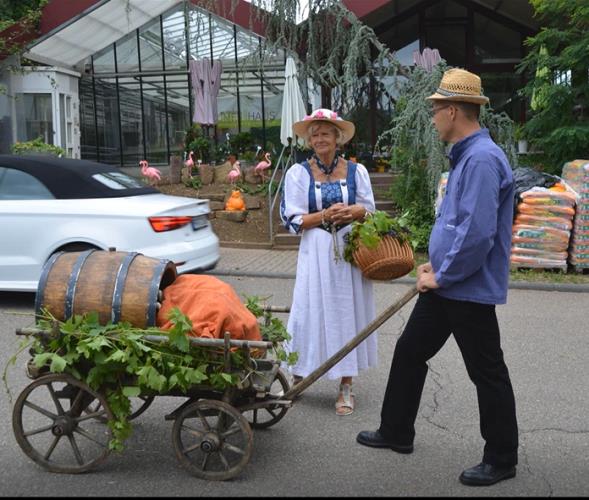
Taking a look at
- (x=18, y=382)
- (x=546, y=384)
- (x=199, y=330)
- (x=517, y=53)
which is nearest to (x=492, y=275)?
(x=199, y=330)

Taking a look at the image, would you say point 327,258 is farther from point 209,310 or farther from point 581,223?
point 581,223

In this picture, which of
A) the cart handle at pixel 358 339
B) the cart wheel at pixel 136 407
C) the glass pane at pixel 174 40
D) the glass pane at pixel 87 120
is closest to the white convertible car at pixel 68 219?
the cart wheel at pixel 136 407

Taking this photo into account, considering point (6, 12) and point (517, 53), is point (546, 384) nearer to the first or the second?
point (517, 53)

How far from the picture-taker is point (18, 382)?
18.1 ft

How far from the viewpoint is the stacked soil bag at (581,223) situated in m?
9.90

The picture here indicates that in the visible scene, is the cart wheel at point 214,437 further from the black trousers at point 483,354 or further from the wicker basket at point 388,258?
the wicker basket at point 388,258

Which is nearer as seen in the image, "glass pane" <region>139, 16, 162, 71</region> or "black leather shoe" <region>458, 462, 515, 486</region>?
"black leather shoe" <region>458, 462, 515, 486</region>

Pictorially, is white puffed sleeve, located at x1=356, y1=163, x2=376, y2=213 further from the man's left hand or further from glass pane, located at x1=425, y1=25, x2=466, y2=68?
glass pane, located at x1=425, y1=25, x2=466, y2=68

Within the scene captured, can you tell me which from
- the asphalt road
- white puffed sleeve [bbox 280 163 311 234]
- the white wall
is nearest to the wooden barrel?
the asphalt road

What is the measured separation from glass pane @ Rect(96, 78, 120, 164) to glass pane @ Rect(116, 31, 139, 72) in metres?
0.54

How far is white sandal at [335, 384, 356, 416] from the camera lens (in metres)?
4.81

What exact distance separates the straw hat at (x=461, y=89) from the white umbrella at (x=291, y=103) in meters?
9.91

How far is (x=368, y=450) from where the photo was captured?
4.17m

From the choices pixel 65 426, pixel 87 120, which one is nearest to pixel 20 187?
pixel 65 426
